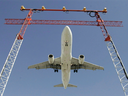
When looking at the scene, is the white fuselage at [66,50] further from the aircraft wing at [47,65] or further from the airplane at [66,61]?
the aircraft wing at [47,65]

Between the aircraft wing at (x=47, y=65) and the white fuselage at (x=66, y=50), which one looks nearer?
the white fuselage at (x=66, y=50)

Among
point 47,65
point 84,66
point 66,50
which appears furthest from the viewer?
point 84,66

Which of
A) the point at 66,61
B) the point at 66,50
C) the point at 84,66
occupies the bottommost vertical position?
the point at 66,61

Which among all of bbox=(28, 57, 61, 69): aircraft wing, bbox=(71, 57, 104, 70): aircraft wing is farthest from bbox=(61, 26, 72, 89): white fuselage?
bbox=(28, 57, 61, 69): aircraft wing

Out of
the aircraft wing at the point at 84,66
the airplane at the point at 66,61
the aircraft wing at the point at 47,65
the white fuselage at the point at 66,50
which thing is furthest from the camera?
the aircraft wing at the point at 47,65

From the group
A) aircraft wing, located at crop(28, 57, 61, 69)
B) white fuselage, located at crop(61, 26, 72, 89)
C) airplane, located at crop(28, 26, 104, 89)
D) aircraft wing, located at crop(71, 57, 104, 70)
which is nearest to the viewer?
white fuselage, located at crop(61, 26, 72, 89)

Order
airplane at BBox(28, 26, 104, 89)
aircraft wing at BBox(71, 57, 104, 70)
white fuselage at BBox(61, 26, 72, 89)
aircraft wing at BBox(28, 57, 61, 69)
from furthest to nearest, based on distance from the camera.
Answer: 1. aircraft wing at BBox(28, 57, 61, 69)
2. aircraft wing at BBox(71, 57, 104, 70)
3. airplane at BBox(28, 26, 104, 89)
4. white fuselage at BBox(61, 26, 72, 89)

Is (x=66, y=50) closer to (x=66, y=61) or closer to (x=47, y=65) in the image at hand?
(x=66, y=61)

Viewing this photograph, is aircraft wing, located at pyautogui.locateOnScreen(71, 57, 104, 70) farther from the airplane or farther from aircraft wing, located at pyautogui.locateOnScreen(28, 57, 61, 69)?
aircraft wing, located at pyautogui.locateOnScreen(28, 57, 61, 69)

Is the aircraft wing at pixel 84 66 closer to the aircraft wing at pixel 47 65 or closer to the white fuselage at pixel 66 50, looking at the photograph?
the white fuselage at pixel 66 50

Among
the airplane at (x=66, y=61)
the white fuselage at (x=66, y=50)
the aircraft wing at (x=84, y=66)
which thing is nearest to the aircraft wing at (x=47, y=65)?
the airplane at (x=66, y=61)

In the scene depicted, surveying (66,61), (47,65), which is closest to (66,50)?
(66,61)

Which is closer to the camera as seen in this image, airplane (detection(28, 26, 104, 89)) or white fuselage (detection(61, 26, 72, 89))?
white fuselage (detection(61, 26, 72, 89))

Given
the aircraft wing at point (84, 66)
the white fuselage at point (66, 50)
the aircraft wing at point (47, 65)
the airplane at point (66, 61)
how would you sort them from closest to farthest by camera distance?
the white fuselage at point (66, 50)
the airplane at point (66, 61)
the aircraft wing at point (84, 66)
the aircraft wing at point (47, 65)
